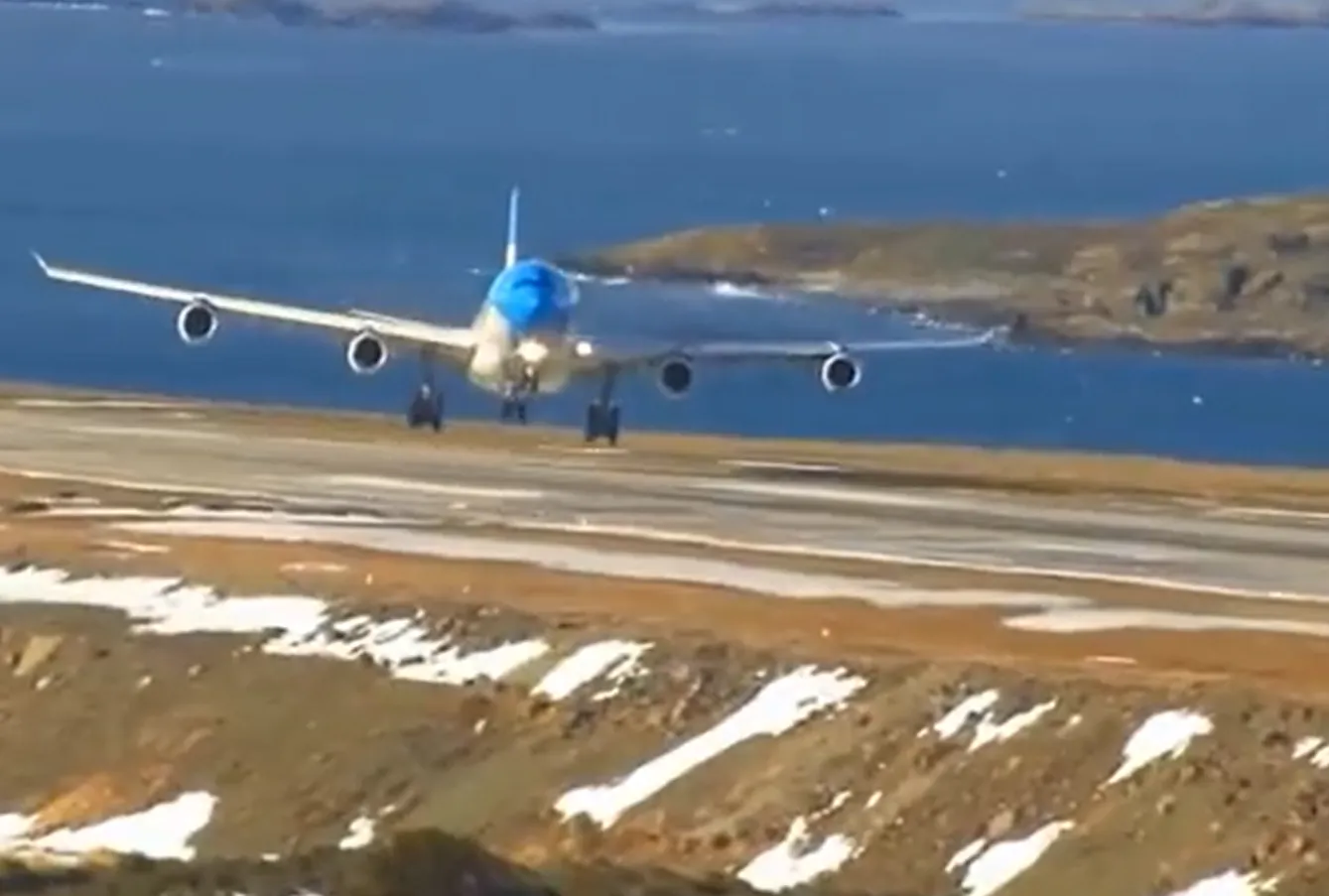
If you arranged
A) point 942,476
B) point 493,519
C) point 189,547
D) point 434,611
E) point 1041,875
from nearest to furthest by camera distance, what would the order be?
point 1041,875 < point 434,611 < point 189,547 < point 493,519 < point 942,476

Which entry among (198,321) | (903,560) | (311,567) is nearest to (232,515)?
(311,567)

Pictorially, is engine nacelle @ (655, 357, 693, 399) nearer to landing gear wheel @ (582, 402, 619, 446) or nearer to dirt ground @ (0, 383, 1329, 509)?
dirt ground @ (0, 383, 1329, 509)

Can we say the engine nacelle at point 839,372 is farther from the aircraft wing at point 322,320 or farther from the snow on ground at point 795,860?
the snow on ground at point 795,860

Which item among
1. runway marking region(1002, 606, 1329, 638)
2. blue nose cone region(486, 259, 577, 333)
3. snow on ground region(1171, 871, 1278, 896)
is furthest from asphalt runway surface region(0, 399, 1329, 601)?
snow on ground region(1171, 871, 1278, 896)

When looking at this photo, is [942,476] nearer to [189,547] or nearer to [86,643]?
[189,547]

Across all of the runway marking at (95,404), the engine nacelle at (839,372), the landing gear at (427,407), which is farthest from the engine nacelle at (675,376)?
the runway marking at (95,404)

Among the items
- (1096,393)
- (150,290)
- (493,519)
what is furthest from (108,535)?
(1096,393)
